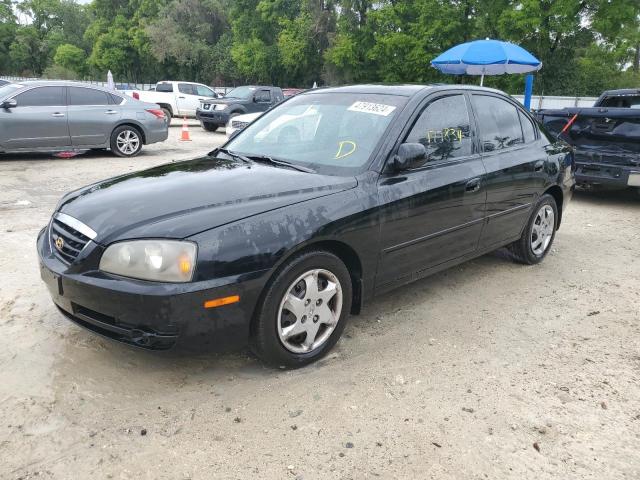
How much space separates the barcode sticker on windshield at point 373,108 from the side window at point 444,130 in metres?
0.21

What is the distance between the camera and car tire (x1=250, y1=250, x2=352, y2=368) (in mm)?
2973

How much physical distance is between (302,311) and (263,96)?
16.7m

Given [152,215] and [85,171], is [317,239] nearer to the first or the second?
[152,215]

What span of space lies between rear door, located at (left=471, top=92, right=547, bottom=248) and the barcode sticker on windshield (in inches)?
38.7

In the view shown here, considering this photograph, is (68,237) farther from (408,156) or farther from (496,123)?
(496,123)

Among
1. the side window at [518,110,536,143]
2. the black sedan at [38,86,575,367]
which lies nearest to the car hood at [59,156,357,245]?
the black sedan at [38,86,575,367]

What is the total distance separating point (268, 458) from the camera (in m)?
2.51

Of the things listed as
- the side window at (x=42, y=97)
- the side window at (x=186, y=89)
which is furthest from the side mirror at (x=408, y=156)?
the side window at (x=186, y=89)

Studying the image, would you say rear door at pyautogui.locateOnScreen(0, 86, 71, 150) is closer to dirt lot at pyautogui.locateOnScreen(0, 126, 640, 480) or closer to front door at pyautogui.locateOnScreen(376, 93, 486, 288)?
dirt lot at pyautogui.locateOnScreen(0, 126, 640, 480)

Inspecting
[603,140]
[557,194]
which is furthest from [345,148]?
[603,140]

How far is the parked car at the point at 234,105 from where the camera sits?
58.2 feet

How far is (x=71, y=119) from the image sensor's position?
1019 centimetres

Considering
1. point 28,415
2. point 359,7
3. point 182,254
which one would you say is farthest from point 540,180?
point 359,7

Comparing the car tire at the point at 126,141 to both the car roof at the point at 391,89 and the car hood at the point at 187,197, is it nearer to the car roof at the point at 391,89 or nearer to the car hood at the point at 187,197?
the car roof at the point at 391,89
